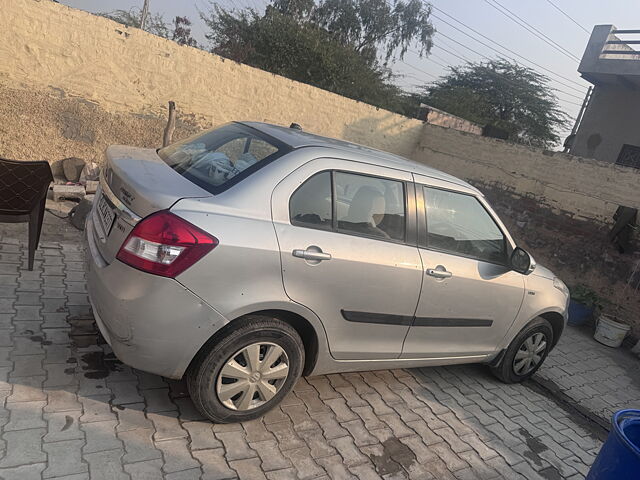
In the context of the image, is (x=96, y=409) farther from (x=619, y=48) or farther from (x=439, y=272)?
(x=619, y=48)

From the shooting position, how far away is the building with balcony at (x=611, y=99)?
39.0ft

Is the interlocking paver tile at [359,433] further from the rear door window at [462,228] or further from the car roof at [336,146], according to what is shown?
the car roof at [336,146]

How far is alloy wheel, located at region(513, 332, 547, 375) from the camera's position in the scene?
398 centimetres

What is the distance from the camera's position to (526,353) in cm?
403

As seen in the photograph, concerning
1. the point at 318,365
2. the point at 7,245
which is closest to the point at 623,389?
the point at 318,365

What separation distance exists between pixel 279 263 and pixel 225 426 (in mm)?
1050

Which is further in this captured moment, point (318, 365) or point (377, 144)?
point (377, 144)

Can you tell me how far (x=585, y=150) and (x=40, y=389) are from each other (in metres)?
14.6

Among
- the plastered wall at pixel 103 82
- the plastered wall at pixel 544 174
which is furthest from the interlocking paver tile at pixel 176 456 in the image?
the plastered wall at pixel 544 174

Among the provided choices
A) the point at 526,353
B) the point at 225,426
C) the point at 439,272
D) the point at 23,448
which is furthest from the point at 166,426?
the point at 526,353

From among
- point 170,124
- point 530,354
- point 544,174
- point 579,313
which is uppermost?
point 544,174

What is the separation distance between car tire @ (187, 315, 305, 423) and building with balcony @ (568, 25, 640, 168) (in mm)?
12817

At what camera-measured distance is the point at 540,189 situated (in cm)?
820

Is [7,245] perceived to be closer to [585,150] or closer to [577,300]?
[577,300]
